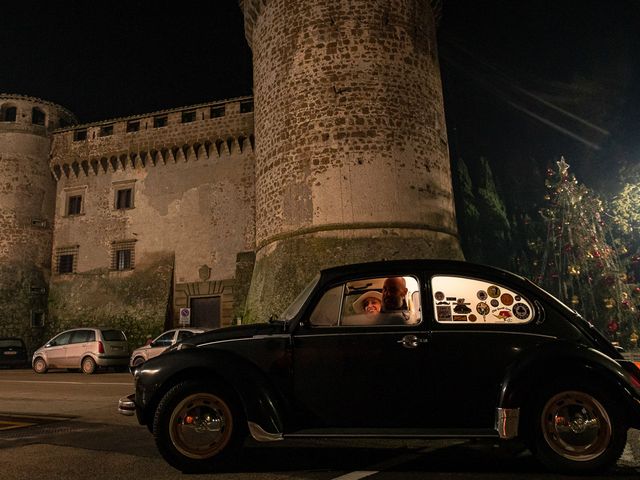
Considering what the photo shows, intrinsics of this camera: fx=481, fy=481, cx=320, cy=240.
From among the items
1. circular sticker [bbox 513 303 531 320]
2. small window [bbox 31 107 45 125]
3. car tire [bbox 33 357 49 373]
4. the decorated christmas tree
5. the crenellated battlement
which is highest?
small window [bbox 31 107 45 125]

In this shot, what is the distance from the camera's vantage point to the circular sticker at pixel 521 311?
3.45 metres

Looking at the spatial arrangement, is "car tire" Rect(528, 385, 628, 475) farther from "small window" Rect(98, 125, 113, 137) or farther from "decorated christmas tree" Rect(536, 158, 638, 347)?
"small window" Rect(98, 125, 113, 137)

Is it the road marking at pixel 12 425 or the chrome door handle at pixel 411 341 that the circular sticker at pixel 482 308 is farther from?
the road marking at pixel 12 425

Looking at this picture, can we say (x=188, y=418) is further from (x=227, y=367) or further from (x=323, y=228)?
(x=323, y=228)

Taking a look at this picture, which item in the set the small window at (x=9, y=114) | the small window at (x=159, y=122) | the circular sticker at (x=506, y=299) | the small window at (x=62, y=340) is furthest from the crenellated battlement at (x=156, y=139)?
the circular sticker at (x=506, y=299)

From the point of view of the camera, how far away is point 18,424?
5.53 metres

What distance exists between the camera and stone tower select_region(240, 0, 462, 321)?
13633mm

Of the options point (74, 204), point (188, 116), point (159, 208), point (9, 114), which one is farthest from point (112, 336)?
point (9, 114)

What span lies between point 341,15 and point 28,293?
18.8 meters

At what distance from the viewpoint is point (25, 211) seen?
23078 mm

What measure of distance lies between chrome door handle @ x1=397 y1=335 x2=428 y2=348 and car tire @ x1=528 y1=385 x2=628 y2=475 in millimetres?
856

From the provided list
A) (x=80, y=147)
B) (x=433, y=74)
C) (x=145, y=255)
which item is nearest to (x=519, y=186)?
(x=433, y=74)

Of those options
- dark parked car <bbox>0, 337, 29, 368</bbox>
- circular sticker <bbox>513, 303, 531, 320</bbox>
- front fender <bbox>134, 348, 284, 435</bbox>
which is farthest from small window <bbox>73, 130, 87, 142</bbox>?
circular sticker <bbox>513, 303, 531, 320</bbox>

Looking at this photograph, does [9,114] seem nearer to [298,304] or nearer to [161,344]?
[161,344]
